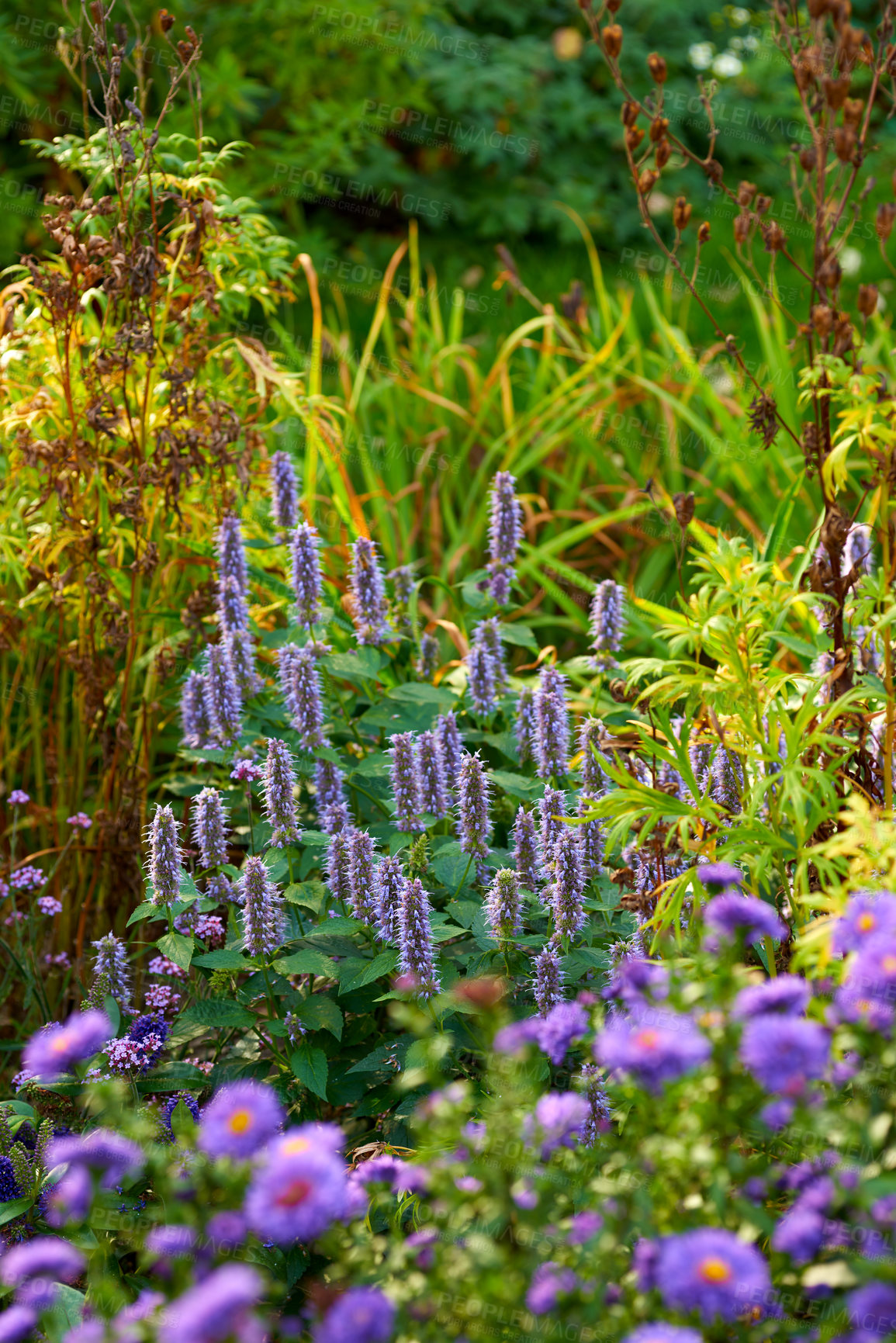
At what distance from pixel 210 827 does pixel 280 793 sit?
0.49 feet

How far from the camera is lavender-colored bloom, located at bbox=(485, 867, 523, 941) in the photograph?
6.80ft

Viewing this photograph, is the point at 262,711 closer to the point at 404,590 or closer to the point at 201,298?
the point at 404,590

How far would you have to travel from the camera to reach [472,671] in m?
2.76

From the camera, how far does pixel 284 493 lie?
9.95 feet

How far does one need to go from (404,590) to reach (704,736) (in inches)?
39.8

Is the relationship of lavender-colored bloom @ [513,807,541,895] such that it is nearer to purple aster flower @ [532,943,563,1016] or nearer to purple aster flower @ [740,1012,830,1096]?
purple aster flower @ [532,943,563,1016]

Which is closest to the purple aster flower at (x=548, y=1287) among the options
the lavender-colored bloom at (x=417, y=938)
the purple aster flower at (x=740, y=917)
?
the purple aster flower at (x=740, y=917)

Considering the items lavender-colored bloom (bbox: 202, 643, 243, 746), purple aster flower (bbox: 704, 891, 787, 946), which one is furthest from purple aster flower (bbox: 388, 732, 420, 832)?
purple aster flower (bbox: 704, 891, 787, 946)

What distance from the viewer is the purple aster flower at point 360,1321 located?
1088 millimetres

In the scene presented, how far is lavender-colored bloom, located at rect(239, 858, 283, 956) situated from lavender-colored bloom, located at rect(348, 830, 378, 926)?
15cm

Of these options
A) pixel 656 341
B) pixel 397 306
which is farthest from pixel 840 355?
pixel 397 306

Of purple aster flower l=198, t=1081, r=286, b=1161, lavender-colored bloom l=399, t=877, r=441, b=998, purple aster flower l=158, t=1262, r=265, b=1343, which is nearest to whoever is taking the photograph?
purple aster flower l=158, t=1262, r=265, b=1343

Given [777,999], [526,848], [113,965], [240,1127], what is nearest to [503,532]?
[526,848]

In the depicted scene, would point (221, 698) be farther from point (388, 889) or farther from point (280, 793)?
point (388, 889)
